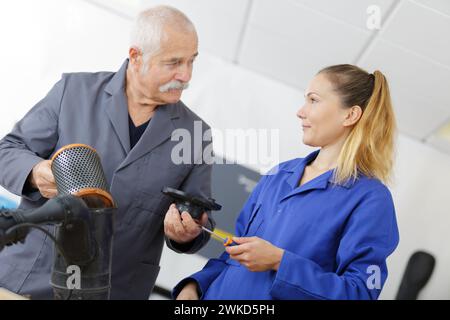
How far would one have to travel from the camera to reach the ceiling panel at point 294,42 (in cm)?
258

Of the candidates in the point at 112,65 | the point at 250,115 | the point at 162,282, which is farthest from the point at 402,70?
the point at 162,282

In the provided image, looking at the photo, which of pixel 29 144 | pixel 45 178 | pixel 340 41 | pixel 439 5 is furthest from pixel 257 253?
pixel 340 41

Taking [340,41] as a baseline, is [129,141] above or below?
below

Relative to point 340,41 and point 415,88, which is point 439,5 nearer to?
point 415,88

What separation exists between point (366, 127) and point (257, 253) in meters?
0.42

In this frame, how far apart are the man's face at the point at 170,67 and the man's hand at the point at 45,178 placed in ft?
1.29

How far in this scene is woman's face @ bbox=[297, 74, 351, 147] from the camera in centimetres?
134

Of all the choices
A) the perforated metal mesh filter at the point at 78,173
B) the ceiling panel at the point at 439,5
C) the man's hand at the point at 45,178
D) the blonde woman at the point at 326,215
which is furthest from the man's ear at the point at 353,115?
the ceiling panel at the point at 439,5

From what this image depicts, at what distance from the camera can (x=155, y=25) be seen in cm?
155

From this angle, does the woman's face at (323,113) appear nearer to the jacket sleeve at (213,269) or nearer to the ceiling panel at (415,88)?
the jacket sleeve at (213,269)

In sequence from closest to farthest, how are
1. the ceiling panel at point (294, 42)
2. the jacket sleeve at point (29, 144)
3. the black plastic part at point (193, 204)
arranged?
1. the black plastic part at point (193, 204)
2. the jacket sleeve at point (29, 144)
3. the ceiling panel at point (294, 42)

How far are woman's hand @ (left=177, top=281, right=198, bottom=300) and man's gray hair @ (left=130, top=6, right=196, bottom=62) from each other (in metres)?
0.64

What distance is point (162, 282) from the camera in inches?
127

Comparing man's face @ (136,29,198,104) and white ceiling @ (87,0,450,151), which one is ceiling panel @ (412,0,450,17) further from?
man's face @ (136,29,198,104)
